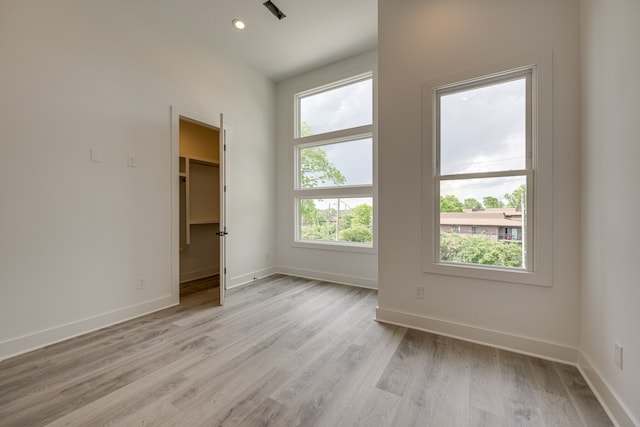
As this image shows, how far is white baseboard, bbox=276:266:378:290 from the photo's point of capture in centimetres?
395

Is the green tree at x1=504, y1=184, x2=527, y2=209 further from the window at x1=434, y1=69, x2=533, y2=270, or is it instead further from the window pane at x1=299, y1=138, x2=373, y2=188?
the window pane at x1=299, y1=138, x2=373, y2=188

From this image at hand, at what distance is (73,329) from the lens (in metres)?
2.43

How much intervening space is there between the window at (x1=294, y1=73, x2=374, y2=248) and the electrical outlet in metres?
2.66

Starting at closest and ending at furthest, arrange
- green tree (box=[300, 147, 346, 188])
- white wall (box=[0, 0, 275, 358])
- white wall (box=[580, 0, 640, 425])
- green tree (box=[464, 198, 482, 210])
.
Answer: white wall (box=[580, 0, 640, 425]) < white wall (box=[0, 0, 275, 358]) < green tree (box=[464, 198, 482, 210]) < green tree (box=[300, 147, 346, 188])

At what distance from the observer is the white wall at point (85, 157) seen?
214 cm

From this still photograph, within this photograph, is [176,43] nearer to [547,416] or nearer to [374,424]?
[374,424]

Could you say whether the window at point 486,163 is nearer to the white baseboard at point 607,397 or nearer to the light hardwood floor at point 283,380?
the white baseboard at point 607,397

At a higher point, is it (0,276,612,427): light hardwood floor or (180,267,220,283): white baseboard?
(180,267,220,283): white baseboard

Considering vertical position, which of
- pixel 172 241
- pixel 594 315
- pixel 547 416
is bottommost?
pixel 547 416

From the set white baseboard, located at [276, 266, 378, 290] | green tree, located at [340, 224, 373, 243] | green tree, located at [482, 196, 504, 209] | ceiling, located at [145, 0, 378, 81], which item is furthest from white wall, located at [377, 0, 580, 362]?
green tree, located at [340, 224, 373, 243]

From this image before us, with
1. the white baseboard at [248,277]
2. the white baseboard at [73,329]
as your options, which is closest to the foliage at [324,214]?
the white baseboard at [248,277]

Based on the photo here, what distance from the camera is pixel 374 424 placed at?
144 cm

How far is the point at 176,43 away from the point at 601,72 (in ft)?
13.6

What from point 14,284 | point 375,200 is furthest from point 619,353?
point 14,284
